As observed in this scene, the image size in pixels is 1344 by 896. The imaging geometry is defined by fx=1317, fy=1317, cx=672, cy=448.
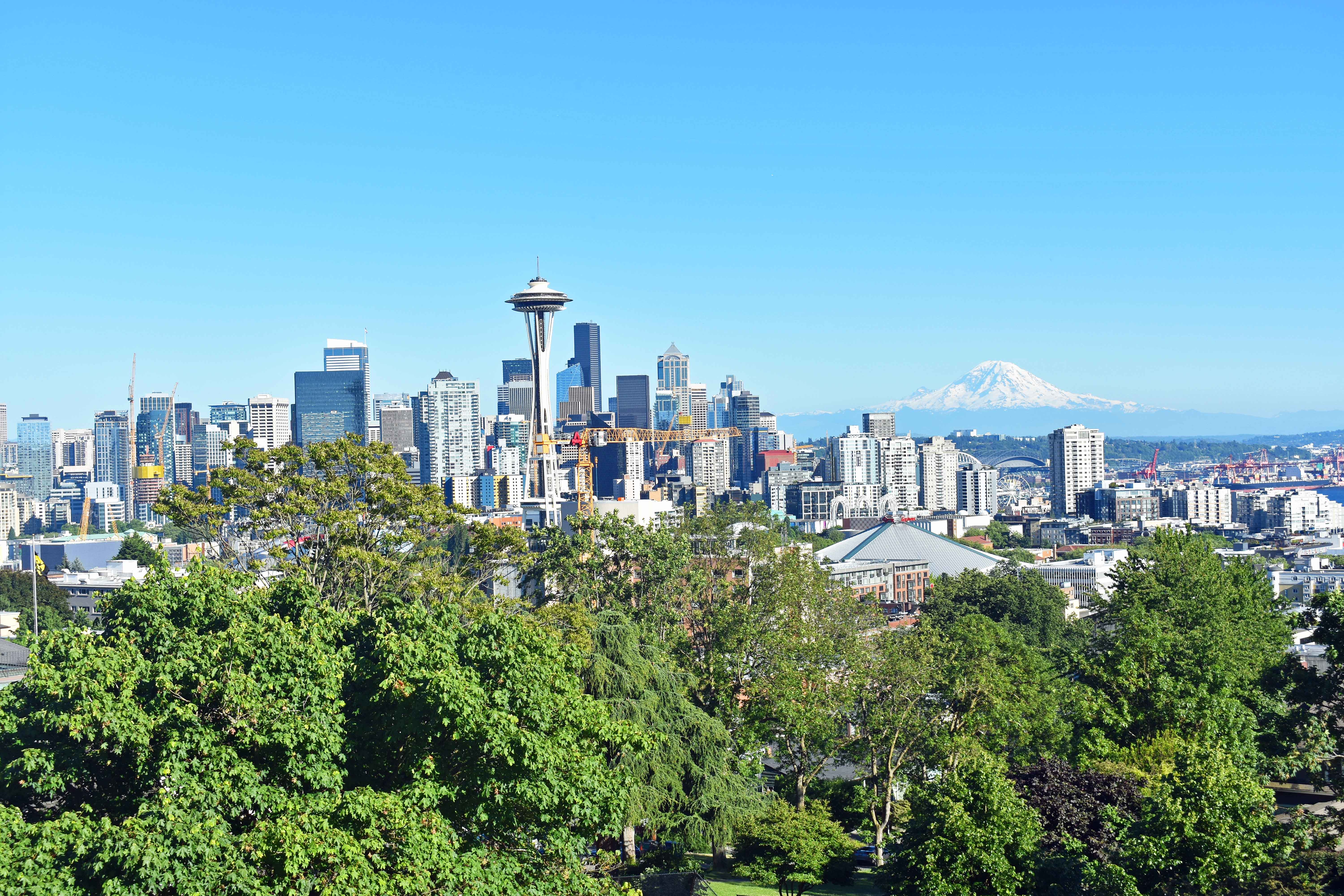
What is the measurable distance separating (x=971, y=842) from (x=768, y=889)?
7.16m

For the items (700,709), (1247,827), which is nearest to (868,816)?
(700,709)

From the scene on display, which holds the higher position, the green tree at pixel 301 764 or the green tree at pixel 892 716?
the green tree at pixel 301 764

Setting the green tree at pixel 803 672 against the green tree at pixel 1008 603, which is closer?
the green tree at pixel 803 672

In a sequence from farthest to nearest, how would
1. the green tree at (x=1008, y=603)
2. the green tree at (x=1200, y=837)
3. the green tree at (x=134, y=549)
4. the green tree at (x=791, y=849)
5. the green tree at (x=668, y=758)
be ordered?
the green tree at (x=134, y=549) < the green tree at (x=1008, y=603) < the green tree at (x=668, y=758) < the green tree at (x=791, y=849) < the green tree at (x=1200, y=837)

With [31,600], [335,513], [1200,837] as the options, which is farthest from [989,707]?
[31,600]

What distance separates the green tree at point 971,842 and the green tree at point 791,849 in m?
4.19

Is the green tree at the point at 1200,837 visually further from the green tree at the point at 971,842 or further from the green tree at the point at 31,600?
the green tree at the point at 31,600

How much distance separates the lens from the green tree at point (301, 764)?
15000mm

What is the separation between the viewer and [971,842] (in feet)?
65.8

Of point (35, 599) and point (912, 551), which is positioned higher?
point (35, 599)

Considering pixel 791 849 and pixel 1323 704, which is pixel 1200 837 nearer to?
pixel 791 849

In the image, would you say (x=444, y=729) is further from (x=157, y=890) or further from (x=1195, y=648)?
(x=1195, y=648)

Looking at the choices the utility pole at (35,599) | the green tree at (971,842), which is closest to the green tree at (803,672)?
the green tree at (971,842)

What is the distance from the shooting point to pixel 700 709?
29.7 meters
